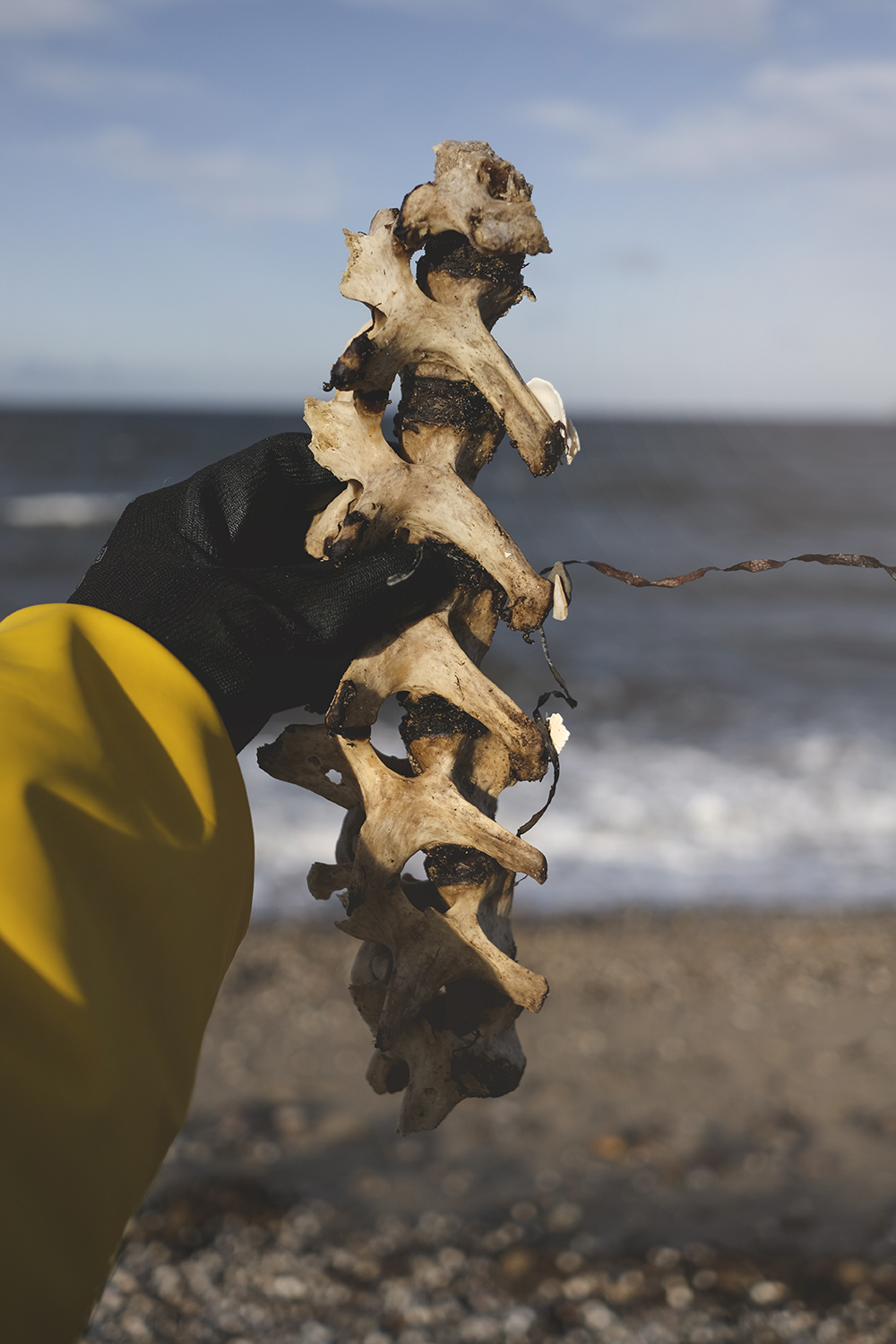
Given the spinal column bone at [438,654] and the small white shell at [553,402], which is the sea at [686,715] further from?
the small white shell at [553,402]

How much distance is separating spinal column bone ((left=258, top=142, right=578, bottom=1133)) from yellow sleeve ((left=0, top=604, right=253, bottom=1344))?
0.84ft

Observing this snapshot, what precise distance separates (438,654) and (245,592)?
0.31 m

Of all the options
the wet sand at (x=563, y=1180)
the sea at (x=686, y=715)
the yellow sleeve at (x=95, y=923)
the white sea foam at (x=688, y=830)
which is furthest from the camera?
the sea at (x=686, y=715)

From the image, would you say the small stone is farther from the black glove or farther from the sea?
Result: the black glove

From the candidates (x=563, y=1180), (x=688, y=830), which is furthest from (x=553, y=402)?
(x=688, y=830)

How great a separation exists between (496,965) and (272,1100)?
9.27 ft

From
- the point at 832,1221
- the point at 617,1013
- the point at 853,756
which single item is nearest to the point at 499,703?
the point at 832,1221

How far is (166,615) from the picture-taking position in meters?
1.46

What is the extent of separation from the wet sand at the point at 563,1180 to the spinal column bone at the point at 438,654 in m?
1.84

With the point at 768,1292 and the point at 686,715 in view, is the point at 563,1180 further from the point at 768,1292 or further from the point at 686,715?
the point at 686,715

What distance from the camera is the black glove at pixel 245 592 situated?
4.79 feet

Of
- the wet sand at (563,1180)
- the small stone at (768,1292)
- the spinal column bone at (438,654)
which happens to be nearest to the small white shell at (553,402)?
the spinal column bone at (438,654)

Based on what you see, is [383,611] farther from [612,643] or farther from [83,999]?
[612,643]

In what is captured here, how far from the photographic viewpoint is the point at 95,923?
105 centimetres
